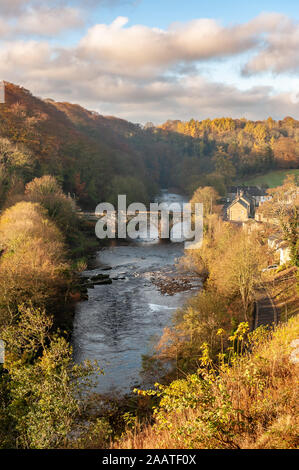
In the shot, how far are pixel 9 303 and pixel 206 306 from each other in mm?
13985

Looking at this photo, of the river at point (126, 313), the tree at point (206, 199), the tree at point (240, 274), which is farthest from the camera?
the tree at point (206, 199)

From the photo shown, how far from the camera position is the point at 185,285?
42.2m

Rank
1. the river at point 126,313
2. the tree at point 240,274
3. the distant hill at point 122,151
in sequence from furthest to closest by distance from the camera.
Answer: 1. the distant hill at point 122,151
2. the tree at point 240,274
3. the river at point 126,313

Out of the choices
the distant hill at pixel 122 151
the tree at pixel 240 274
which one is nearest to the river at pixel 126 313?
the tree at pixel 240 274

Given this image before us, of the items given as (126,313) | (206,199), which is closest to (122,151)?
(206,199)

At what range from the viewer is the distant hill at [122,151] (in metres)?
78.3

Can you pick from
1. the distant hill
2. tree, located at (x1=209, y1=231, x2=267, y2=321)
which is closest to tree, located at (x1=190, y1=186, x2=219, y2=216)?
the distant hill

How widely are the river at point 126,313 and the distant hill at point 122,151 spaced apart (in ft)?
76.8

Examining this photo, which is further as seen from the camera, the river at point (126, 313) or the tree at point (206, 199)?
the tree at point (206, 199)

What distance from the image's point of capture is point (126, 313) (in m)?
34.6

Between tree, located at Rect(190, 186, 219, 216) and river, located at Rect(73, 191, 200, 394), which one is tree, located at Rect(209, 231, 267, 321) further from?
tree, located at Rect(190, 186, 219, 216)

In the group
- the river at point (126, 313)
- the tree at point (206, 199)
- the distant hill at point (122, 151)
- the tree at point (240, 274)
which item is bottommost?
the river at point (126, 313)

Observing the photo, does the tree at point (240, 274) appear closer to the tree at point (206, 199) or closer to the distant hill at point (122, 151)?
the distant hill at point (122, 151)

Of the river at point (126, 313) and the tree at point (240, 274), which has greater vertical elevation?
the tree at point (240, 274)
